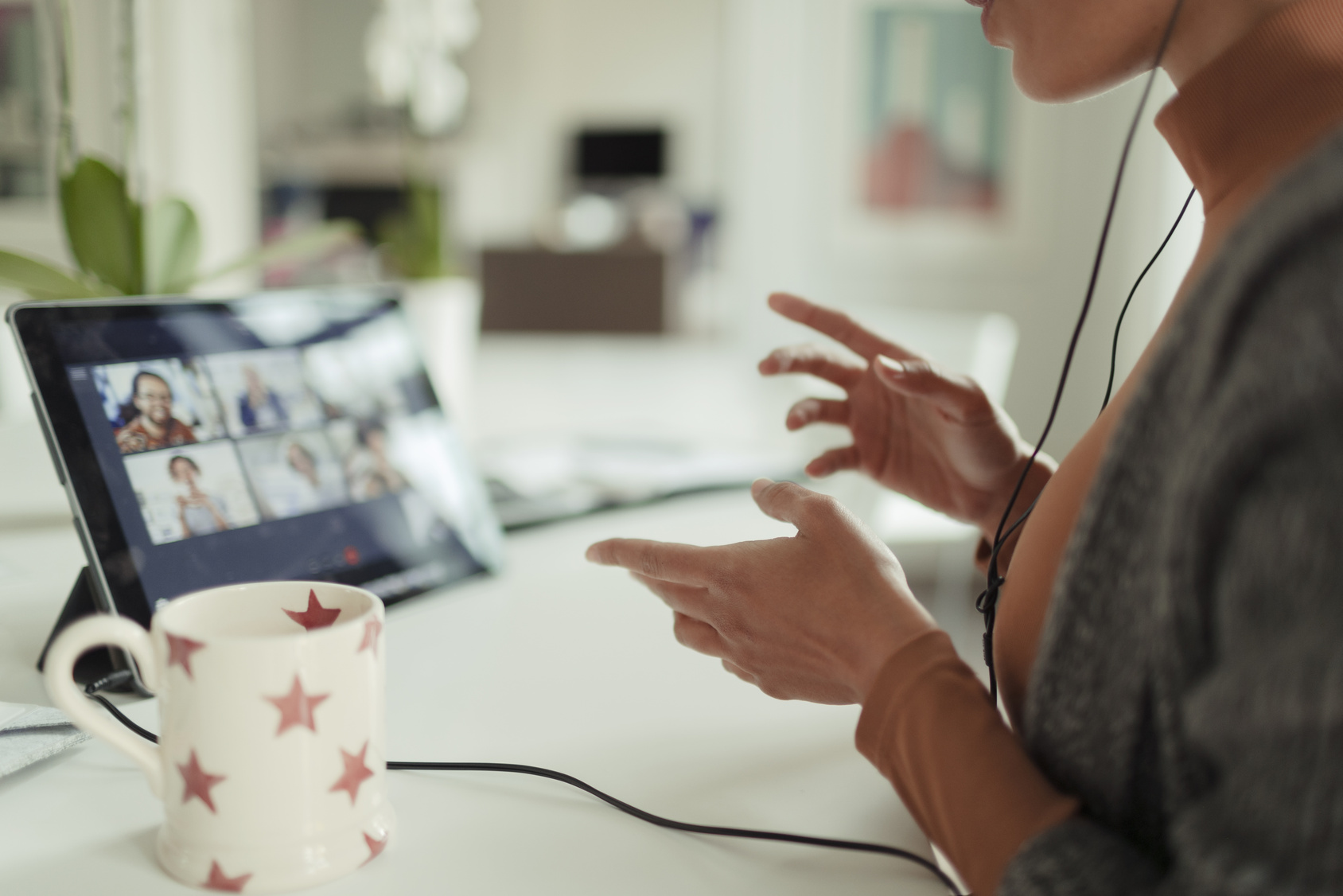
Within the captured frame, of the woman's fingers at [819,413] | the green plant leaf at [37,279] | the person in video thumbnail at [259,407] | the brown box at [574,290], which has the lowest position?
the brown box at [574,290]

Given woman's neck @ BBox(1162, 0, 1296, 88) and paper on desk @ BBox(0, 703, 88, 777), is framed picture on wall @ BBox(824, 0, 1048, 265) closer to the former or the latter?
woman's neck @ BBox(1162, 0, 1296, 88)

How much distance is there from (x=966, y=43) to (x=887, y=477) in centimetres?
181

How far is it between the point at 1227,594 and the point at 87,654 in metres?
0.57

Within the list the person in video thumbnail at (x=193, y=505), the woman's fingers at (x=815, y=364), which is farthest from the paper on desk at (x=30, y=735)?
the woman's fingers at (x=815, y=364)

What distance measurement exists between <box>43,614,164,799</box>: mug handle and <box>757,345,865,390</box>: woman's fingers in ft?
1.51

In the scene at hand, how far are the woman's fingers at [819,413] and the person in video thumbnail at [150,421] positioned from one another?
41 centimetres

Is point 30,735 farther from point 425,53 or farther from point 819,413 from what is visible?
point 425,53

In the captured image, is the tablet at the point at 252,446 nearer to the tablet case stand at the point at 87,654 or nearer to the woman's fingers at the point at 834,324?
the tablet case stand at the point at 87,654

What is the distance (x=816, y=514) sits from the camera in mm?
458

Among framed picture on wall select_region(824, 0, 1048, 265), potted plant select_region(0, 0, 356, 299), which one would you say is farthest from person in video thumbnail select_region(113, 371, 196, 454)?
framed picture on wall select_region(824, 0, 1048, 265)

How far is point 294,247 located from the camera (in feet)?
3.43

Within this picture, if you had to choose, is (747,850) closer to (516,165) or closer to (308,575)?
(308,575)

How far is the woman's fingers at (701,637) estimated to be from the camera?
1.59ft

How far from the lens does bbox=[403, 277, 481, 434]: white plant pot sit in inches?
56.1
